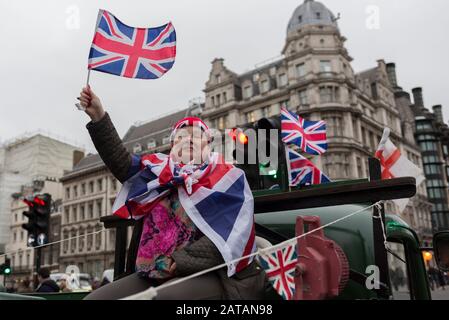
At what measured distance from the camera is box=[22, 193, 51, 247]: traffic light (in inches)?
396

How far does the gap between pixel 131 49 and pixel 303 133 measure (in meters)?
6.33

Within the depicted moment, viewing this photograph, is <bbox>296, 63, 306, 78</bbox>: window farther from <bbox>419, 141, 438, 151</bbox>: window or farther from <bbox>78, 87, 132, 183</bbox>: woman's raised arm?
<bbox>78, 87, 132, 183</bbox>: woman's raised arm

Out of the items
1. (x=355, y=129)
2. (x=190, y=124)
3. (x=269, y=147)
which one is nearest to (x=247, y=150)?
(x=269, y=147)

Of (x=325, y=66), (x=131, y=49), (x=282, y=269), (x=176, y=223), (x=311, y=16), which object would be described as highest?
(x=311, y=16)

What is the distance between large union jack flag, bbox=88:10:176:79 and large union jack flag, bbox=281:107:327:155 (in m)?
5.38

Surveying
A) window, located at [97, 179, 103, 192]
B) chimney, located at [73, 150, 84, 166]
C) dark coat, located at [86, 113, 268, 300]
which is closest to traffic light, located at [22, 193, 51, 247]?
dark coat, located at [86, 113, 268, 300]

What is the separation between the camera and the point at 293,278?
75.0 inches

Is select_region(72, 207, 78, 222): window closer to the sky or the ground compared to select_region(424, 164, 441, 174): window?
closer to the ground

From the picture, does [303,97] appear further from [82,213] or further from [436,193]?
[82,213]

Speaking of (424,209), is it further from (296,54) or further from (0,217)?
(0,217)

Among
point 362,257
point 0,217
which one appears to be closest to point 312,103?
point 362,257

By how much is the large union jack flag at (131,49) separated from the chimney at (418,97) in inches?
2584

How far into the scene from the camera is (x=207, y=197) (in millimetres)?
2158
